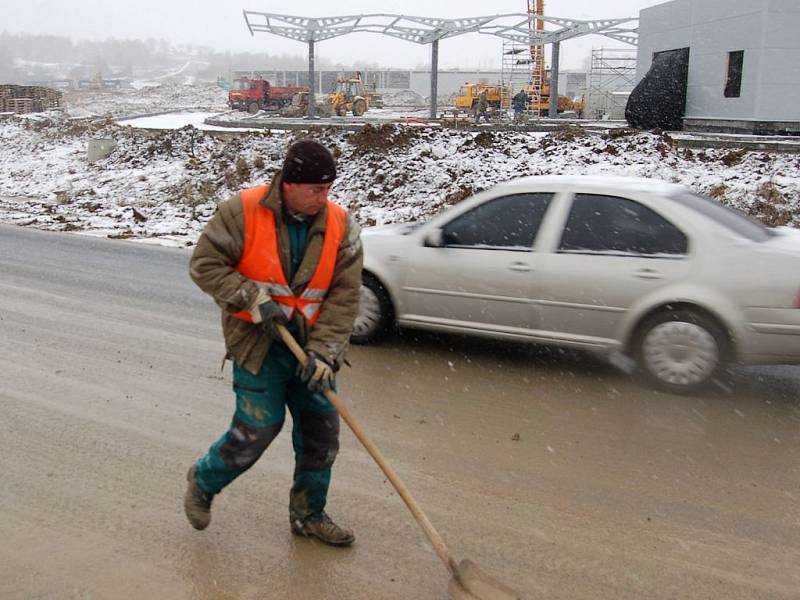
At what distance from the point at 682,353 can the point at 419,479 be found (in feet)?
8.15

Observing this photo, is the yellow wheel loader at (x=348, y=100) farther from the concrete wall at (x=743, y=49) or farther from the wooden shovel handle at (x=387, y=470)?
the wooden shovel handle at (x=387, y=470)

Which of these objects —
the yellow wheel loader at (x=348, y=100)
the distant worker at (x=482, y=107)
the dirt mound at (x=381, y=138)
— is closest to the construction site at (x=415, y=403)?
the dirt mound at (x=381, y=138)

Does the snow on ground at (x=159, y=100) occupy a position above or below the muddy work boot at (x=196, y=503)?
above

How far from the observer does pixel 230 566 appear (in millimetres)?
3605

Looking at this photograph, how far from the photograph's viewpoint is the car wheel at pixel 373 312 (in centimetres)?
713

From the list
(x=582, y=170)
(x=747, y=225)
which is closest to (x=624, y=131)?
(x=582, y=170)

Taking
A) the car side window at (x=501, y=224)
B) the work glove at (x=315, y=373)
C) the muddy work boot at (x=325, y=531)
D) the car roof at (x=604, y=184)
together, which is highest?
the car roof at (x=604, y=184)

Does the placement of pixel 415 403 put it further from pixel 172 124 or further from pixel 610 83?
pixel 610 83

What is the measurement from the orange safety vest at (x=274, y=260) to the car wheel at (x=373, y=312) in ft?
11.7

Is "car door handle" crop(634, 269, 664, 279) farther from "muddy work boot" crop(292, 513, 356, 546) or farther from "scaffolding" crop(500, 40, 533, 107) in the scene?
"scaffolding" crop(500, 40, 533, 107)

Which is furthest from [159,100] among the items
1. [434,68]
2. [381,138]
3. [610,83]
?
[381,138]

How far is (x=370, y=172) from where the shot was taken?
17.8 meters

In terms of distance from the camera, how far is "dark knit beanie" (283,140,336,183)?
10.8 ft

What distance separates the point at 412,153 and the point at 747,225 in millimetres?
12249
